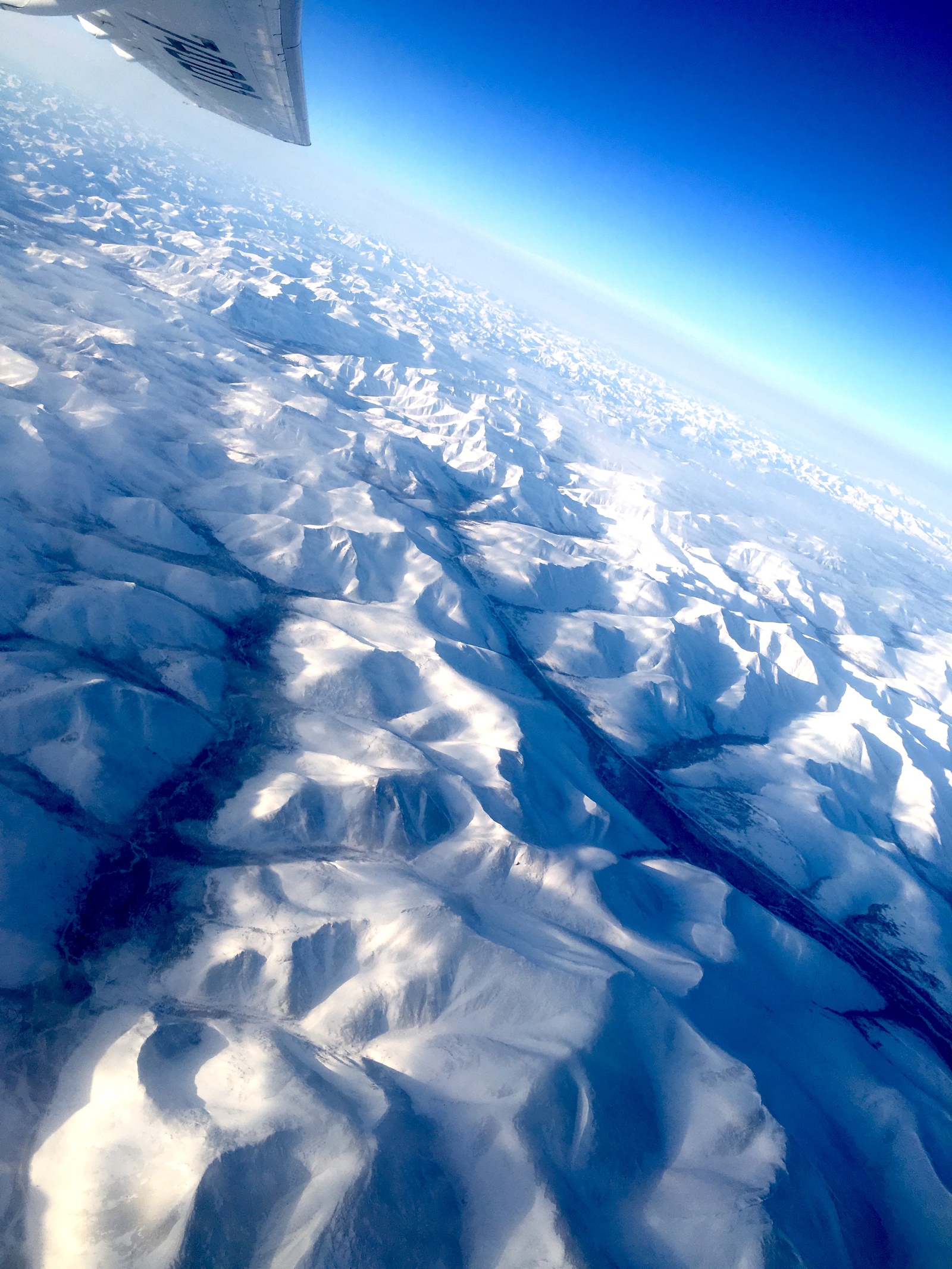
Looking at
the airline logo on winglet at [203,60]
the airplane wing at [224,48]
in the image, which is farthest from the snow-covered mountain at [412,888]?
the airline logo on winglet at [203,60]

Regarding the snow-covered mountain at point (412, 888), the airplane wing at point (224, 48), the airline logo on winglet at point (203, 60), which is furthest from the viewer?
the snow-covered mountain at point (412, 888)

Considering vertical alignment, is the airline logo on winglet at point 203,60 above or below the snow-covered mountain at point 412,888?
above

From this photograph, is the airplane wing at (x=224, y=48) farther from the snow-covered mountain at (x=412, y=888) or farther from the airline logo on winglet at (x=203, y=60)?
the snow-covered mountain at (x=412, y=888)

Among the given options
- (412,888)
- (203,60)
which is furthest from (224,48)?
(412,888)

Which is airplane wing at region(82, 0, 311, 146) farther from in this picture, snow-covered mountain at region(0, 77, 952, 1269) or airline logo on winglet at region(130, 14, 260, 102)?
snow-covered mountain at region(0, 77, 952, 1269)

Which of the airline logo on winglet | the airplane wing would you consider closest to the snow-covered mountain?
the airplane wing

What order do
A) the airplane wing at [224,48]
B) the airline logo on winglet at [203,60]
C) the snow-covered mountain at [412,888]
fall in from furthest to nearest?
the snow-covered mountain at [412,888] → the airline logo on winglet at [203,60] → the airplane wing at [224,48]

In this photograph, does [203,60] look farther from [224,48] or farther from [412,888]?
[412,888]
